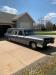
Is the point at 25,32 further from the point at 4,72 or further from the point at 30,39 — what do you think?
the point at 4,72

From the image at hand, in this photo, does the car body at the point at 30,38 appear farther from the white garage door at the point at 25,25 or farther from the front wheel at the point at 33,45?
the white garage door at the point at 25,25

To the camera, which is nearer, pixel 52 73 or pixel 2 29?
pixel 52 73

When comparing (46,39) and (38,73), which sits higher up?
(46,39)

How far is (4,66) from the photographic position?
7586mm

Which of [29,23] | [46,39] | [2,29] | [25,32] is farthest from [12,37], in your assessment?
[29,23]

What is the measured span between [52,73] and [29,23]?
24014 millimetres

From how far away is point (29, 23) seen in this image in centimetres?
2945

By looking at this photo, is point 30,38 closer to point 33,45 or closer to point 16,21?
point 33,45

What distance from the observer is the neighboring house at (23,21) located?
89.0ft

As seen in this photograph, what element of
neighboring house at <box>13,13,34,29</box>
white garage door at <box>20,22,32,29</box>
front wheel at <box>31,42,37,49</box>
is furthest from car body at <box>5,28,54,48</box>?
white garage door at <box>20,22,32,29</box>

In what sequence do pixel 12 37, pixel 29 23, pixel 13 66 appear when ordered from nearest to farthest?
pixel 13 66
pixel 12 37
pixel 29 23

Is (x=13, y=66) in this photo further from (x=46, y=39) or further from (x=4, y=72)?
(x=46, y=39)

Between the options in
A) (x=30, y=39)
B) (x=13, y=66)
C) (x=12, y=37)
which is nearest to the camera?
(x=13, y=66)

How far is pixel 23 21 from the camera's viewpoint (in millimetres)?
28750
